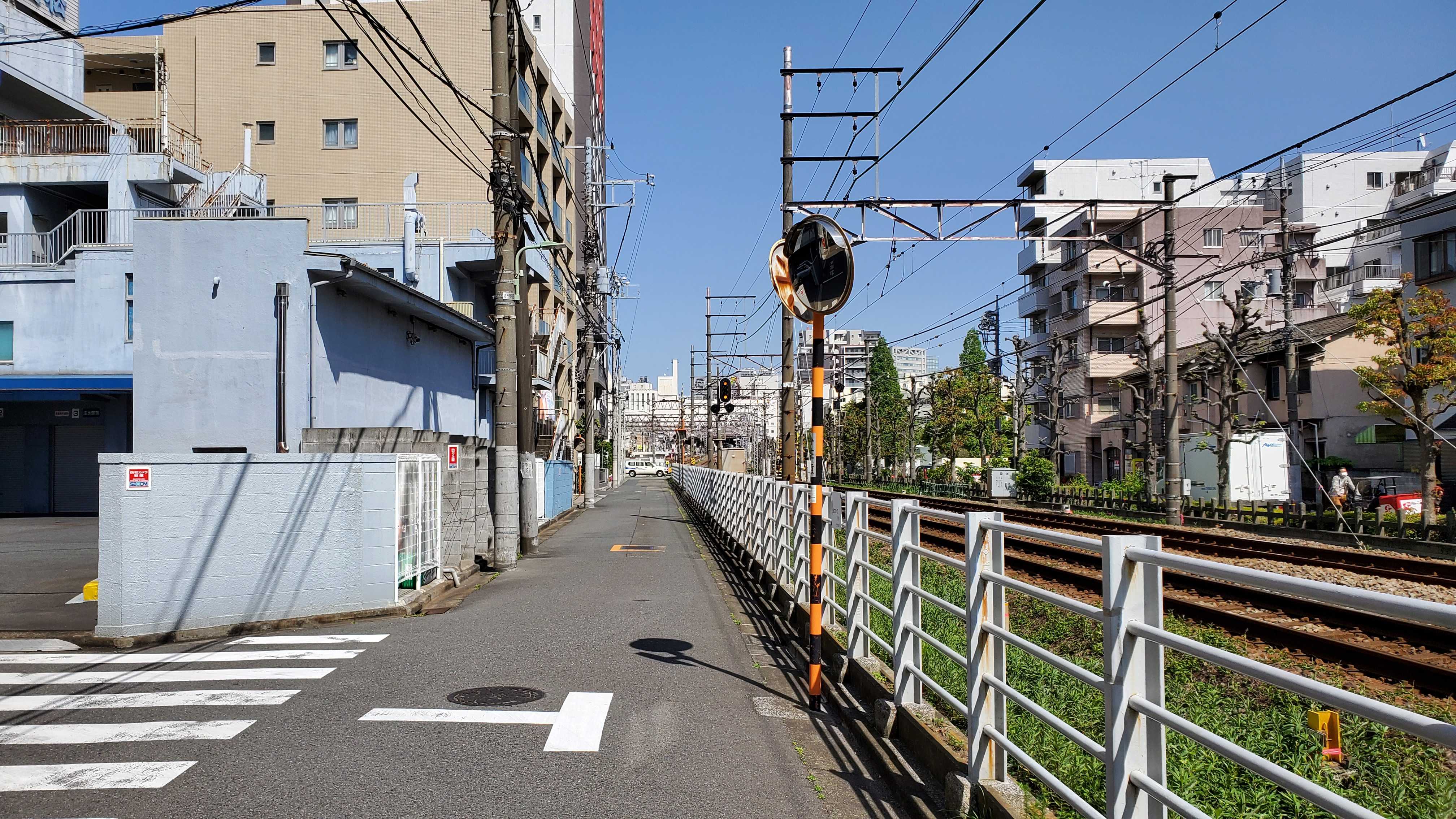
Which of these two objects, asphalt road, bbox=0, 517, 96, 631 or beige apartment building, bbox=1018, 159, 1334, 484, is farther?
beige apartment building, bbox=1018, 159, 1334, 484

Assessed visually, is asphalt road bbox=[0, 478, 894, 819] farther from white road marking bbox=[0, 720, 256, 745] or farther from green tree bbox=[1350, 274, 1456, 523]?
green tree bbox=[1350, 274, 1456, 523]

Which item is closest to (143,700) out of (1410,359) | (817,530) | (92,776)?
(92,776)

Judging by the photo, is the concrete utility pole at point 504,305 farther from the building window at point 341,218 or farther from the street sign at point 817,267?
the building window at point 341,218

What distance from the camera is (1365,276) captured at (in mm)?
51844

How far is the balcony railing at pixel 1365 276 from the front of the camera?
1997 inches

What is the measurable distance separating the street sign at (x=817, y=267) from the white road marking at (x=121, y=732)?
4.88m

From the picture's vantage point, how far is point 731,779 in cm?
556

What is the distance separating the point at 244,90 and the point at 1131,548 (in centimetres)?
4184

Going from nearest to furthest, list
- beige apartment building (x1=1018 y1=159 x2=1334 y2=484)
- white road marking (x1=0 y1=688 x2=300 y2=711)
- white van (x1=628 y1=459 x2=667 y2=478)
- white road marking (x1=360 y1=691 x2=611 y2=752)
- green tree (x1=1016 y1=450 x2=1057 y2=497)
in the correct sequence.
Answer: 1. white road marking (x1=360 y1=691 x2=611 y2=752)
2. white road marking (x1=0 y1=688 x2=300 y2=711)
3. green tree (x1=1016 y1=450 x2=1057 y2=497)
4. beige apartment building (x1=1018 y1=159 x2=1334 y2=484)
5. white van (x1=628 y1=459 x2=667 y2=478)

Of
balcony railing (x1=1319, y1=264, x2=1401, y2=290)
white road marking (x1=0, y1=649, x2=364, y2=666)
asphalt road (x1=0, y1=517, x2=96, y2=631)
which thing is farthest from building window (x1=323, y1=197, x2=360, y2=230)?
balcony railing (x1=1319, y1=264, x2=1401, y2=290)

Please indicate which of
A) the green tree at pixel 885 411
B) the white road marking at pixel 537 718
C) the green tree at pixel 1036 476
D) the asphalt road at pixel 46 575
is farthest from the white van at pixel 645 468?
the white road marking at pixel 537 718

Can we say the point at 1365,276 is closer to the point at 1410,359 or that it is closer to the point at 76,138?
the point at 1410,359

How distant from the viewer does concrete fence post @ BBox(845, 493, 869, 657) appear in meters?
7.51

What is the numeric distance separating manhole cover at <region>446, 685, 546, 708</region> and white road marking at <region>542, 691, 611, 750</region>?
0.94ft
